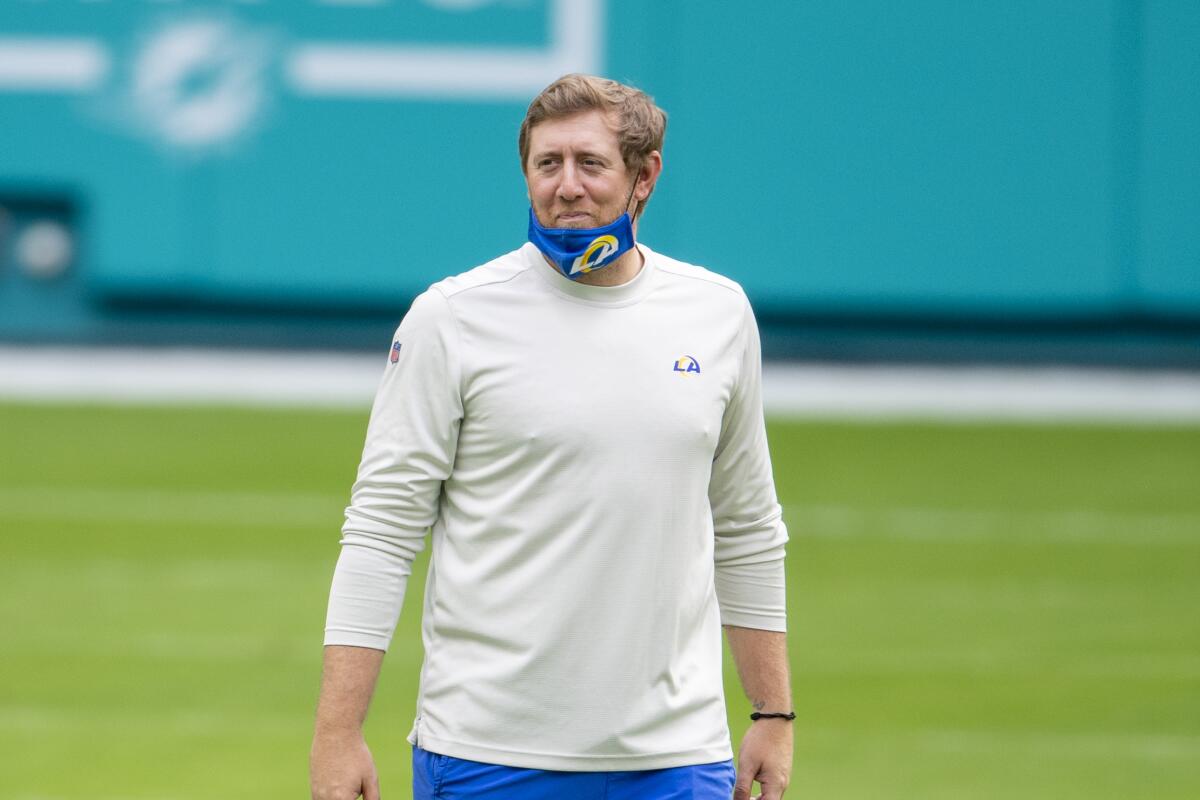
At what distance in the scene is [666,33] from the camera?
663 inches

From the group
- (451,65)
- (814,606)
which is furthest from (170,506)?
(451,65)

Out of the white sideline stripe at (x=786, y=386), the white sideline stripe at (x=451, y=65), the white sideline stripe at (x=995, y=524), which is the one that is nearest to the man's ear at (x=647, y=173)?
the white sideline stripe at (x=995, y=524)

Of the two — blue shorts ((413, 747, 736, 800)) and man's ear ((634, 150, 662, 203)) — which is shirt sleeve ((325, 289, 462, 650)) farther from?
man's ear ((634, 150, 662, 203))

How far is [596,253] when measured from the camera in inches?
130

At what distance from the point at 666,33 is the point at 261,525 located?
6544 mm

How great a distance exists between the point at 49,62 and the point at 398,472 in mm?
14723

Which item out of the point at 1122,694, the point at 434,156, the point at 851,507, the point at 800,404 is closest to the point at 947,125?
the point at 800,404

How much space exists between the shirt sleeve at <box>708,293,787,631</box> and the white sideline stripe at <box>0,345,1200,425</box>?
39.6 ft

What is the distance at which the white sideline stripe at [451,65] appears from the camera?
16.9 metres

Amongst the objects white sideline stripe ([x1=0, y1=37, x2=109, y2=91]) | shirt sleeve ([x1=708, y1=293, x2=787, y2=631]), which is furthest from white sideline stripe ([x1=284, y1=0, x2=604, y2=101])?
shirt sleeve ([x1=708, y1=293, x2=787, y2=631])

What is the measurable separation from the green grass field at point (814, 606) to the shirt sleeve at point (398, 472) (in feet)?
13.0

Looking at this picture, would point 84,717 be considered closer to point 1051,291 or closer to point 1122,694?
point 1122,694

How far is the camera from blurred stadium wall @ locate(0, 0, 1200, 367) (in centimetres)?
1688

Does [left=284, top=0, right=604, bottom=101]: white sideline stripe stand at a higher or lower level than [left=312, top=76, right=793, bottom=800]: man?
higher
